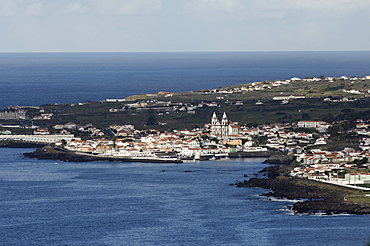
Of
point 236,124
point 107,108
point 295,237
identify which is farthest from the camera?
point 107,108

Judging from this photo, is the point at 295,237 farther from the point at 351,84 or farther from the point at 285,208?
the point at 351,84

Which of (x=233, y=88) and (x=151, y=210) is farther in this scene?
(x=233, y=88)

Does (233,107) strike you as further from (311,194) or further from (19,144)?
(311,194)

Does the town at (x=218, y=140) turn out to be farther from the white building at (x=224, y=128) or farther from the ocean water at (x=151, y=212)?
the ocean water at (x=151, y=212)

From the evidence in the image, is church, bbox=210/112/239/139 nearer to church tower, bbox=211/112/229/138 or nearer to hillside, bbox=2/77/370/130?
church tower, bbox=211/112/229/138

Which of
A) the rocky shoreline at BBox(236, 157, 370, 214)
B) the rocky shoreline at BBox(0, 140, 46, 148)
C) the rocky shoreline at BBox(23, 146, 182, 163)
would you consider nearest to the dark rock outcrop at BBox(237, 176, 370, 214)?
the rocky shoreline at BBox(236, 157, 370, 214)

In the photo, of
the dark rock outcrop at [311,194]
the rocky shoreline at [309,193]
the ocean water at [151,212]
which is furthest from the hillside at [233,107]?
the dark rock outcrop at [311,194]

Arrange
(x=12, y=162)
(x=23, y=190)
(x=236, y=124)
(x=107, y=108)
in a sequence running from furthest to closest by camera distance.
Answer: (x=107, y=108), (x=236, y=124), (x=12, y=162), (x=23, y=190)

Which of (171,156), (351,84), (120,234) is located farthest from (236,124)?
(120,234)
